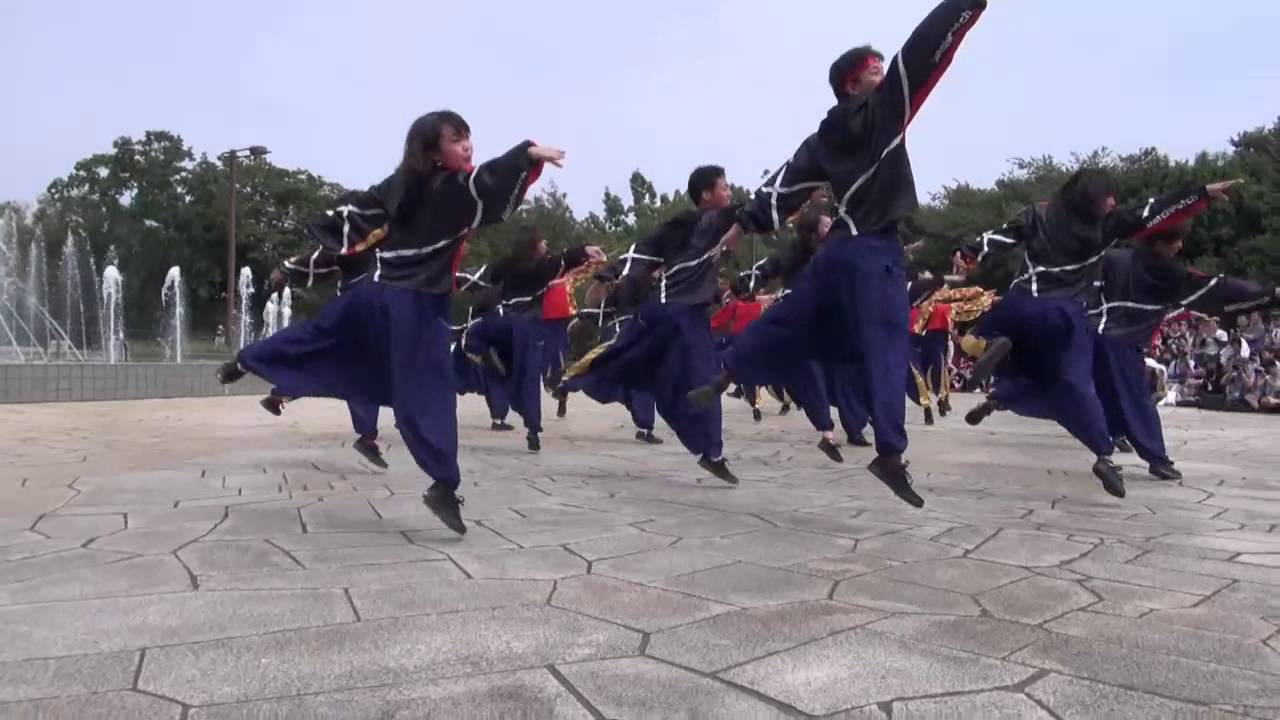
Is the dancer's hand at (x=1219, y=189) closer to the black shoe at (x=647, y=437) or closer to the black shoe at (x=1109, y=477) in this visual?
the black shoe at (x=1109, y=477)

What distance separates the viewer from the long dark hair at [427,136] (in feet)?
13.4

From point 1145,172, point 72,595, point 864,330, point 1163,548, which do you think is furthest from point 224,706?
point 1145,172

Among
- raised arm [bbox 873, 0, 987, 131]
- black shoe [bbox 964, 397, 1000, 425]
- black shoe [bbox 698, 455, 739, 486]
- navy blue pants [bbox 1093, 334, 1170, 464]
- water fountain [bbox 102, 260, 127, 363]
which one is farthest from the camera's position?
water fountain [bbox 102, 260, 127, 363]

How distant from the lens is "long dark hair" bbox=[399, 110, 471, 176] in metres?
4.09

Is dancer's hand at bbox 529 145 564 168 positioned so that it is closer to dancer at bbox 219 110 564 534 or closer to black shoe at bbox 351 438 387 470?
dancer at bbox 219 110 564 534

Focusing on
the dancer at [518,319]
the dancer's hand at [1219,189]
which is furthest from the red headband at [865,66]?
the dancer at [518,319]

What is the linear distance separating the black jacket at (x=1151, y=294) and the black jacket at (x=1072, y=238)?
0.57 metres

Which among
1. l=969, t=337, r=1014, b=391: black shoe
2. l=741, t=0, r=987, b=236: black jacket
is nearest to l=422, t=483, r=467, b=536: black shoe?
l=741, t=0, r=987, b=236: black jacket

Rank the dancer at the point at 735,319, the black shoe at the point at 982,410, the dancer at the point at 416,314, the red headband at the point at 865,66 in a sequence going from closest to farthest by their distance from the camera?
the dancer at the point at 416,314 → the red headband at the point at 865,66 → the black shoe at the point at 982,410 → the dancer at the point at 735,319

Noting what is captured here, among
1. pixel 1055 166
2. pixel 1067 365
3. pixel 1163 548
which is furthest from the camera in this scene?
pixel 1055 166

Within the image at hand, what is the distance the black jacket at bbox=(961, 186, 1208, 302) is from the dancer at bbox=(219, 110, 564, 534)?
3.08m

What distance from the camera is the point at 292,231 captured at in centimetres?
4391

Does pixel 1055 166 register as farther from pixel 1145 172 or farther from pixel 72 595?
pixel 72 595

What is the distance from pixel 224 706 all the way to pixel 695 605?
123 centimetres
